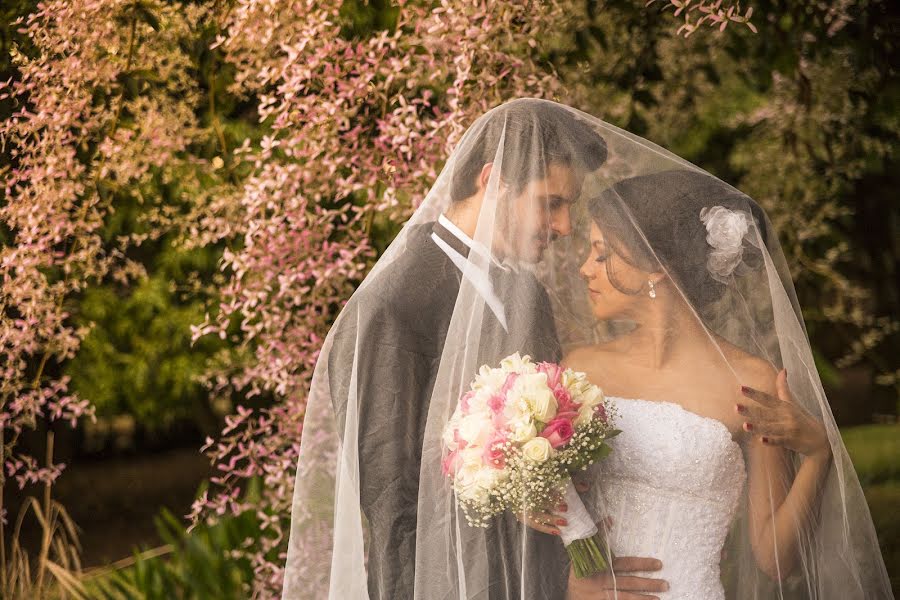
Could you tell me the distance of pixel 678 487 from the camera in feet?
7.84

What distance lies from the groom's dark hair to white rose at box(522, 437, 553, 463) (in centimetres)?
60

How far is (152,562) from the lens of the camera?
4.59 meters

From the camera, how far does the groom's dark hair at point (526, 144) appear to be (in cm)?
229

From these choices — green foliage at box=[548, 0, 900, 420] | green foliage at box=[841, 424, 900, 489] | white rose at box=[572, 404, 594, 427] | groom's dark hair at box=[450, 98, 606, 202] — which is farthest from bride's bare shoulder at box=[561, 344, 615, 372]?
green foliage at box=[841, 424, 900, 489]

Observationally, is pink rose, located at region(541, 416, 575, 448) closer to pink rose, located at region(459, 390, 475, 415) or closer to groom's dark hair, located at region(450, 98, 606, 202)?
pink rose, located at region(459, 390, 475, 415)

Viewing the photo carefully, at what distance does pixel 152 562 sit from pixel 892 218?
7.01 metres

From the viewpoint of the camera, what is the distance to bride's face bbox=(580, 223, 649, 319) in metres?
2.38

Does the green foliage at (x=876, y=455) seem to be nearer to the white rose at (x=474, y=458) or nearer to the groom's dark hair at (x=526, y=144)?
the groom's dark hair at (x=526, y=144)

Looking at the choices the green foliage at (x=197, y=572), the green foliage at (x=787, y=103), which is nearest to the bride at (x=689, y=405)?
the green foliage at (x=787, y=103)

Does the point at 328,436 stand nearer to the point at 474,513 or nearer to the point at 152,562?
the point at 474,513

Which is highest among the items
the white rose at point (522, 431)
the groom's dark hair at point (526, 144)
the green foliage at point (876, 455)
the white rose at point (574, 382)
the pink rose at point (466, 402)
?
the groom's dark hair at point (526, 144)

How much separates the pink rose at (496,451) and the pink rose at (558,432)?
0.09m

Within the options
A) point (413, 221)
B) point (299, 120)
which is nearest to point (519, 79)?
point (299, 120)

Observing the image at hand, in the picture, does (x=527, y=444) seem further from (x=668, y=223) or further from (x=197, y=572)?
(x=197, y=572)
